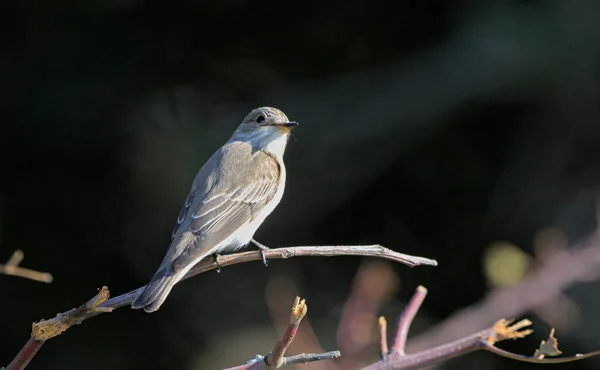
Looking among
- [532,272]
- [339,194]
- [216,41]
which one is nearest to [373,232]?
[339,194]

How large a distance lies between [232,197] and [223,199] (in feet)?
0.18

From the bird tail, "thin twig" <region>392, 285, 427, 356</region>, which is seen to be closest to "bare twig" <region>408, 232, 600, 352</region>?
the bird tail

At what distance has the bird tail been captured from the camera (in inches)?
115

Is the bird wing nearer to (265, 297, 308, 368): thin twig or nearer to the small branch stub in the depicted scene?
the small branch stub

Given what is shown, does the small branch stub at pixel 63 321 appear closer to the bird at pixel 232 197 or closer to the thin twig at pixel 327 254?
the thin twig at pixel 327 254

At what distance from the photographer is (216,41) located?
5.93 meters

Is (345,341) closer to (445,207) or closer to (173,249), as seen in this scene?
(173,249)

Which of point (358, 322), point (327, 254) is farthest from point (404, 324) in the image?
point (327, 254)

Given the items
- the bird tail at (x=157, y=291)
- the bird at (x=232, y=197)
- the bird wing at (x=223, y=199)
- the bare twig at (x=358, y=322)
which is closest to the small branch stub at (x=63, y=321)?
the bare twig at (x=358, y=322)

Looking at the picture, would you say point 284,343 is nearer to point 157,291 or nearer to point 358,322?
point 358,322

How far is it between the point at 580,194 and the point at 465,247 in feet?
2.72

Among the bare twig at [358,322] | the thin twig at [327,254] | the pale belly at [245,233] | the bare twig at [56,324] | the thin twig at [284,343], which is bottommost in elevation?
the thin twig at [284,343]

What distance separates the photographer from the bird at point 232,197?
352 centimetres

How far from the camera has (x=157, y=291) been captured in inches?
121
